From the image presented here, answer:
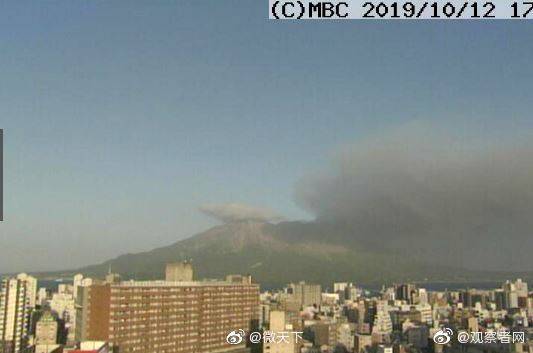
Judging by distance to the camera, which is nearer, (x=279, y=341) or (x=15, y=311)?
(x=279, y=341)

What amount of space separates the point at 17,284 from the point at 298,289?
316cm

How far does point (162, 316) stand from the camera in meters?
5.29

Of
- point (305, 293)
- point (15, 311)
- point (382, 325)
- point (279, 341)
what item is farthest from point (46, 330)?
point (382, 325)

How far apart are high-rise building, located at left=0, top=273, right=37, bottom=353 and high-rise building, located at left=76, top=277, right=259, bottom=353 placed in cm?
95

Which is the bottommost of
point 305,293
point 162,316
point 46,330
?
point 46,330

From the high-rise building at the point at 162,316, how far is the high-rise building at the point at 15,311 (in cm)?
95

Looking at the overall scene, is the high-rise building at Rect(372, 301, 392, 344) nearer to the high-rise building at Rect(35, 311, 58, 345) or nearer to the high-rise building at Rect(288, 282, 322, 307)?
the high-rise building at Rect(288, 282, 322, 307)

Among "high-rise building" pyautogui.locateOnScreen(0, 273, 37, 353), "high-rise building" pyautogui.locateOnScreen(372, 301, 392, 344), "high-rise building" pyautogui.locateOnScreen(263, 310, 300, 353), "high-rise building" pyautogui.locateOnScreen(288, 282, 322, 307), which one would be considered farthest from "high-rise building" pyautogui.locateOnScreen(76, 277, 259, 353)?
"high-rise building" pyautogui.locateOnScreen(372, 301, 392, 344)

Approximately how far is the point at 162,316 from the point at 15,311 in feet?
6.88

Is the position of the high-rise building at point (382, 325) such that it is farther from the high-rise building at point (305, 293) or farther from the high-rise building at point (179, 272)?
the high-rise building at point (179, 272)

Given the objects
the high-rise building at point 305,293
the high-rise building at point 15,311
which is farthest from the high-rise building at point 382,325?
the high-rise building at point 15,311

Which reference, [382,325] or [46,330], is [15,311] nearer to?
[46,330]

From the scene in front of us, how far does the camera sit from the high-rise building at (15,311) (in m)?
5.96

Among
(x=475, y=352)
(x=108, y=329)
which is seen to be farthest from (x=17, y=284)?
(x=475, y=352)
